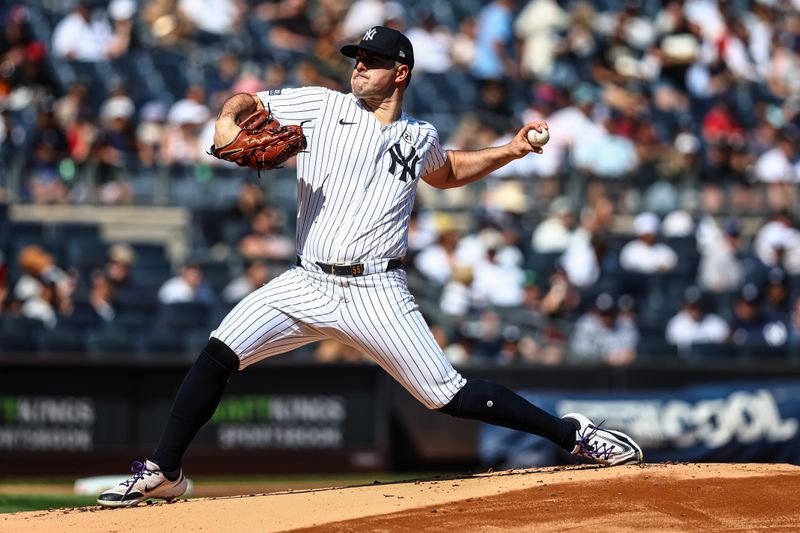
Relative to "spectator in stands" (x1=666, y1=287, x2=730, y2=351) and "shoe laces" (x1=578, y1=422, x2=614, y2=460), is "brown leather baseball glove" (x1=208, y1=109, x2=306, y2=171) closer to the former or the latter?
"shoe laces" (x1=578, y1=422, x2=614, y2=460)

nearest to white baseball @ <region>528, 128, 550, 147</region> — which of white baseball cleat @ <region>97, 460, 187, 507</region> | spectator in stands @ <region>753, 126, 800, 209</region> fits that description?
white baseball cleat @ <region>97, 460, 187, 507</region>

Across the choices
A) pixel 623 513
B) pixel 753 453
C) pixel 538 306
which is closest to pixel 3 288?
pixel 538 306

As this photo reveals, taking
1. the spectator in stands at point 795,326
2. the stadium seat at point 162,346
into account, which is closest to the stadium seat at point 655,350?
the spectator in stands at point 795,326

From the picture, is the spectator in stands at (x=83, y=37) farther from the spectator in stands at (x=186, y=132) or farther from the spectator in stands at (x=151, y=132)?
the spectator in stands at (x=186, y=132)

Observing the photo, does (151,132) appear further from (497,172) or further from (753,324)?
(753,324)

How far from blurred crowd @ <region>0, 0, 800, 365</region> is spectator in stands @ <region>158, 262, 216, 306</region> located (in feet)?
0.08

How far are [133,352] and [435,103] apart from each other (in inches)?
204

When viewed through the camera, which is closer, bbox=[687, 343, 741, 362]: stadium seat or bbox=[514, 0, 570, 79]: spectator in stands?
bbox=[687, 343, 741, 362]: stadium seat

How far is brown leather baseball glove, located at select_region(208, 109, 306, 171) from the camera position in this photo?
5.20 m

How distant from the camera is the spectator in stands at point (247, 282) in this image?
11914 millimetres

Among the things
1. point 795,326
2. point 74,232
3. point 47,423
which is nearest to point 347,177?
point 47,423

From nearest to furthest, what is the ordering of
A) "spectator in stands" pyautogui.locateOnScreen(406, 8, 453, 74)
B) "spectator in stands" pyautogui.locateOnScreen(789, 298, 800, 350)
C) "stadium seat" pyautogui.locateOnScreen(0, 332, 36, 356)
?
"stadium seat" pyautogui.locateOnScreen(0, 332, 36, 356), "spectator in stands" pyautogui.locateOnScreen(789, 298, 800, 350), "spectator in stands" pyautogui.locateOnScreen(406, 8, 453, 74)

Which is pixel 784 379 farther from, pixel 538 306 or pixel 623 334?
pixel 538 306

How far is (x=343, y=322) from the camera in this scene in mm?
5430
